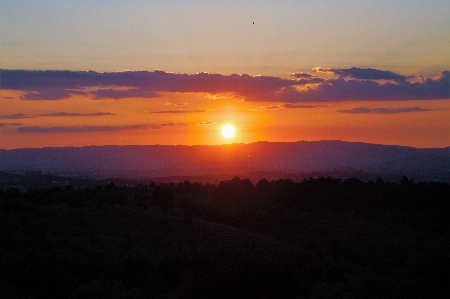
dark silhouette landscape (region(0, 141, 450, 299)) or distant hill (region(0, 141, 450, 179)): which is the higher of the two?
distant hill (region(0, 141, 450, 179))

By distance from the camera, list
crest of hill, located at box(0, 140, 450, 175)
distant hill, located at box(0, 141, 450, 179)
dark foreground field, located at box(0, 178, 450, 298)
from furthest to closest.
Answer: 1. crest of hill, located at box(0, 140, 450, 175)
2. distant hill, located at box(0, 141, 450, 179)
3. dark foreground field, located at box(0, 178, 450, 298)

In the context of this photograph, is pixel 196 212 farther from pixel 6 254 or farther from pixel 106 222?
pixel 6 254

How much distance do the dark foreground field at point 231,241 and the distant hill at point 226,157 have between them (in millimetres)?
81363

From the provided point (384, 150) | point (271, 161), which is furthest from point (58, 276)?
point (384, 150)

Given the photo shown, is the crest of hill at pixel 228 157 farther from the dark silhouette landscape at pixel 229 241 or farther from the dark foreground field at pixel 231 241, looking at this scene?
the dark foreground field at pixel 231 241

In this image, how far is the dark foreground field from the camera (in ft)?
67.1

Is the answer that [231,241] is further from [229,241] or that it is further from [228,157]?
[228,157]

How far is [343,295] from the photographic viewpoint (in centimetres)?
1859

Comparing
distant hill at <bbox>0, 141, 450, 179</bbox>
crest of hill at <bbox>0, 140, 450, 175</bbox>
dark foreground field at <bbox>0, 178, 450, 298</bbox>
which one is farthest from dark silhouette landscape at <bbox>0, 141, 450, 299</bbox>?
crest of hill at <bbox>0, 140, 450, 175</bbox>

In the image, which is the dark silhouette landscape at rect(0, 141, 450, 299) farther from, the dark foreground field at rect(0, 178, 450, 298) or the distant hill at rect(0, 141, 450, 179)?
the distant hill at rect(0, 141, 450, 179)

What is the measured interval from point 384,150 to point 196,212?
391 ft

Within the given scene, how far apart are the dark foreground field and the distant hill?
267ft

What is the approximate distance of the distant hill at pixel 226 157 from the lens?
135125mm

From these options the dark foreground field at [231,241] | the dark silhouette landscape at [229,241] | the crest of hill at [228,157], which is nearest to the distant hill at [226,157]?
the crest of hill at [228,157]
